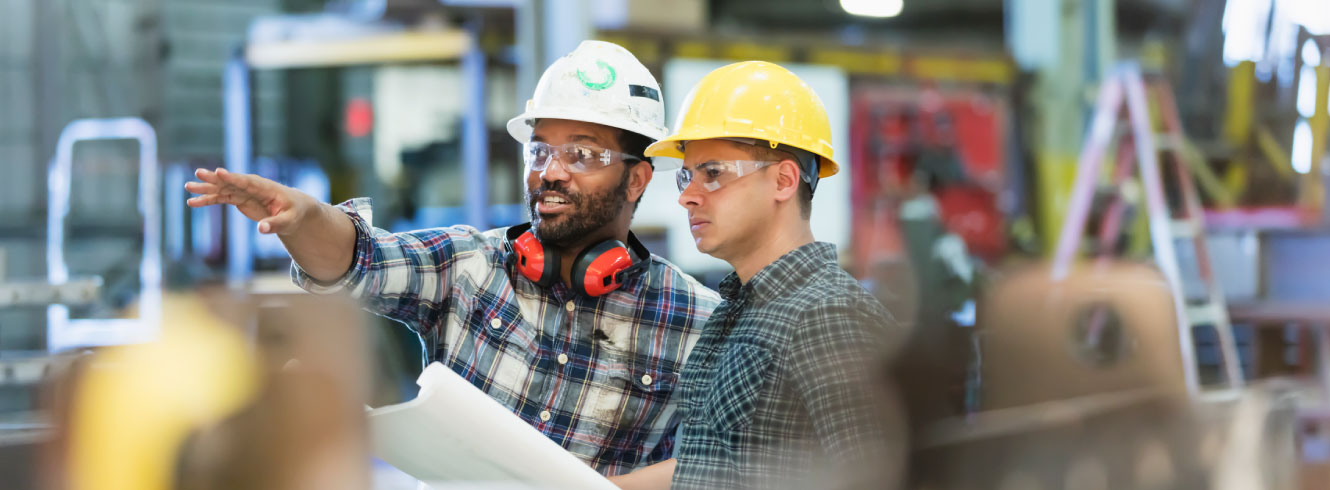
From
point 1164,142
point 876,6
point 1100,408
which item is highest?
point 876,6

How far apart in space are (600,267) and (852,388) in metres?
0.68

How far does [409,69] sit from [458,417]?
6.40 metres

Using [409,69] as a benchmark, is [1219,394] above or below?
below

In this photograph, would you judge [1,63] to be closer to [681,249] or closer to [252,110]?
[252,110]

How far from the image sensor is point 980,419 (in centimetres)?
179

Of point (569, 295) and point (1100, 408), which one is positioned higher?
point (569, 295)

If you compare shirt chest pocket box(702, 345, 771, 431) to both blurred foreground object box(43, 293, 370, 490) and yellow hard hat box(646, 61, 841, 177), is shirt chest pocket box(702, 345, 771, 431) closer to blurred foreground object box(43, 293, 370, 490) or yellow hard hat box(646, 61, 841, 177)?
yellow hard hat box(646, 61, 841, 177)

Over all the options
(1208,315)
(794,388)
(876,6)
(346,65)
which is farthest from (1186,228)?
(346,65)

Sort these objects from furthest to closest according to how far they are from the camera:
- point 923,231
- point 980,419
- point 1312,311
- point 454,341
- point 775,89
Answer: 1. point 923,231
2. point 1312,311
3. point 454,341
4. point 775,89
5. point 980,419

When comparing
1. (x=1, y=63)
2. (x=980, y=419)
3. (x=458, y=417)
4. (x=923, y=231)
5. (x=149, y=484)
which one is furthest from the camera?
(x=1, y=63)

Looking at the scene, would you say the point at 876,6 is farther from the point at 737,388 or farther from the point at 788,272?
the point at 737,388

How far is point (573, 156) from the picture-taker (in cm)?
213

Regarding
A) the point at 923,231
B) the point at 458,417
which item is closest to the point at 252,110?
the point at 923,231

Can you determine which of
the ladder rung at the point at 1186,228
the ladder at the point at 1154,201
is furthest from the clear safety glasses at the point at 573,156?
the ladder rung at the point at 1186,228
